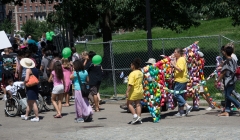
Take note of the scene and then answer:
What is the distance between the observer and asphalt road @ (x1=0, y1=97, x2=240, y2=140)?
1062cm

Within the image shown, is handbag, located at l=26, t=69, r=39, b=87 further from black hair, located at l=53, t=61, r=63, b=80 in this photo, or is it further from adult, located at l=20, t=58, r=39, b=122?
black hair, located at l=53, t=61, r=63, b=80

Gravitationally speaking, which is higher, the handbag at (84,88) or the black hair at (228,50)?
the black hair at (228,50)

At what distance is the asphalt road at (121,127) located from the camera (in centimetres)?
1062

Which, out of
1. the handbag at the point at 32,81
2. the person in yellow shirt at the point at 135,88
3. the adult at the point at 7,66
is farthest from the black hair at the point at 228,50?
the adult at the point at 7,66

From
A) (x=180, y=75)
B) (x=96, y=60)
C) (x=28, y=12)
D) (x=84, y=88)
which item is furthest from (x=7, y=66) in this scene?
(x=28, y=12)

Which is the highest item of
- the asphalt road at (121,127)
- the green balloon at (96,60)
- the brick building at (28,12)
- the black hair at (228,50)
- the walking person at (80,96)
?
the brick building at (28,12)

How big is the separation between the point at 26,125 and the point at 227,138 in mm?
5310

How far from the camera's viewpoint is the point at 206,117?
13.1 metres

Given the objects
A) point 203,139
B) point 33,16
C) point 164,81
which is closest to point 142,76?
point 164,81

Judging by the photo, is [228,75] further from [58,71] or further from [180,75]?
[58,71]

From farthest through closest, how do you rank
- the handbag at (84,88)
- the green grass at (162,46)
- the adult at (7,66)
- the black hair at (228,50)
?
the adult at (7,66) → the green grass at (162,46) → the handbag at (84,88) → the black hair at (228,50)

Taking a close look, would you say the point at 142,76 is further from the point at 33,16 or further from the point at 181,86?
the point at 33,16

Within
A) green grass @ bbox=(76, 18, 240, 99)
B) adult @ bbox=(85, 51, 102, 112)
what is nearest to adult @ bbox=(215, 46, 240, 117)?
green grass @ bbox=(76, 18, 240, 99)

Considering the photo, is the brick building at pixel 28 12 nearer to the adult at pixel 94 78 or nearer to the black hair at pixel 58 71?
the adult at pixel 94 78
